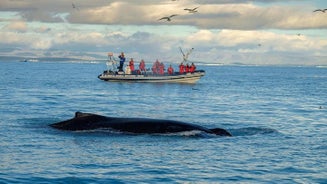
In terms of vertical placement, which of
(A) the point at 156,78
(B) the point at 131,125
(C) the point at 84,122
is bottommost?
(B) the point at 131,125

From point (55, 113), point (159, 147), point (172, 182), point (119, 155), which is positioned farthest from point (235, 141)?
point (55, 113)

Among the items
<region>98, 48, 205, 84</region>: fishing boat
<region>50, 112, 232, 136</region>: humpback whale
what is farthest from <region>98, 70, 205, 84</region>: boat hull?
<region>50, 112, 232, 136</region>: humpback whale

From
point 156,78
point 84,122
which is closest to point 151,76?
point 156,78

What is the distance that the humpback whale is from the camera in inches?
960

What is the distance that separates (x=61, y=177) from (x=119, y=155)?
3867 millimetres

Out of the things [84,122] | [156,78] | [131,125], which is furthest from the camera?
[156,78]

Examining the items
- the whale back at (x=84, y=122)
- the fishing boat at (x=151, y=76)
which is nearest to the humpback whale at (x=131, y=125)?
the whale back at (x=84, y=122)

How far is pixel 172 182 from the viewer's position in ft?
53.2

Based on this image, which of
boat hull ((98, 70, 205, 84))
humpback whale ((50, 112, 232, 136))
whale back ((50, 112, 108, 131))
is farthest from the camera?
boat hull ((98, 70, 205, 84))

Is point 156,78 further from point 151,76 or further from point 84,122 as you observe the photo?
point 84,122

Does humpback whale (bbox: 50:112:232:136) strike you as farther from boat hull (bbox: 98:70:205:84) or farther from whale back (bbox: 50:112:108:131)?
boat hull (bbox: 98:70:205:84)

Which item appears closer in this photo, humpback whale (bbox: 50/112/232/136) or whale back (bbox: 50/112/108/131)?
humpback whale (bbox: 50/112/232/136)

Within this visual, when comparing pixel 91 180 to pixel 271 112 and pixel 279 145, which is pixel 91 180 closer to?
pixel 279 145

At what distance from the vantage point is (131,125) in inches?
973
